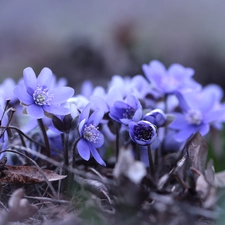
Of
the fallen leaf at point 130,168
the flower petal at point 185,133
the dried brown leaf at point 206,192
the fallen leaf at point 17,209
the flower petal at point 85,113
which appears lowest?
the fallen leaf at point 17,209

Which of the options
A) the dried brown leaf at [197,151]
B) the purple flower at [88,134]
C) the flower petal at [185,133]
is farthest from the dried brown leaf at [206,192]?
the flower petal at [185,133]

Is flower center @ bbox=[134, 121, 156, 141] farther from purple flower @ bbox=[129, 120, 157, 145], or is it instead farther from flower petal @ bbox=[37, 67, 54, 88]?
flower petal @ bbox=[37, 67, 54, 88]

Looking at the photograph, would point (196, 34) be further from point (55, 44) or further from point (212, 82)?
point (55, 44)

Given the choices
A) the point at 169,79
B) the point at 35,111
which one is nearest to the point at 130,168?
the point at 35,111

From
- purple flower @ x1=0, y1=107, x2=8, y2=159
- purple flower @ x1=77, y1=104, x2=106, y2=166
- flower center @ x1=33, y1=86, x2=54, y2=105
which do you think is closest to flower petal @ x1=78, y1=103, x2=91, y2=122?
purple flower @ x1=77, y1=104, x2=106, y2=166

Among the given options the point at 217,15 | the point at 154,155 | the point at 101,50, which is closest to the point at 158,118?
the point at 154,155

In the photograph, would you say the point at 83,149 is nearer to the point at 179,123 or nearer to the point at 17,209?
the point at 17,209

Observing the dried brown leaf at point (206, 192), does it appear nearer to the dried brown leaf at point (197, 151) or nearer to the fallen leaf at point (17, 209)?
the dried brown leaf at point (197, 151)
